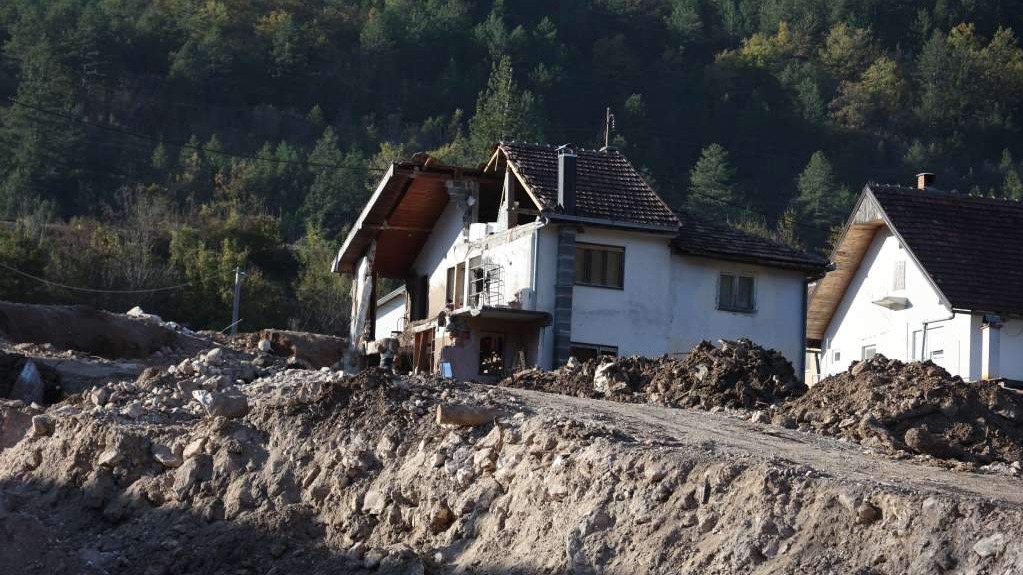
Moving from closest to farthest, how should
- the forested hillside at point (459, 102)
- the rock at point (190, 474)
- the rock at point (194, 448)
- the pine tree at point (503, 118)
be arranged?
1. the rock at point (190, 474)
2. the rock at point (194, 448)
3. the pine tree at point (503, 118)
4. the forested hillside at point (459, 102)

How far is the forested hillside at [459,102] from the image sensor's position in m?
89.4

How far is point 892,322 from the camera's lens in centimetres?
3722

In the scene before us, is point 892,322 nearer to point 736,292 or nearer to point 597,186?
point 736,292

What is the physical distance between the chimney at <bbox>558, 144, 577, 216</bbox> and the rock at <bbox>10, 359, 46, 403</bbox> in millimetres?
12181

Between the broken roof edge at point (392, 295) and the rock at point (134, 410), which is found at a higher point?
the broken roof edge at point (392, 295)

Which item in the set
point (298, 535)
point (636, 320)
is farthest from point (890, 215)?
point (298, 535)

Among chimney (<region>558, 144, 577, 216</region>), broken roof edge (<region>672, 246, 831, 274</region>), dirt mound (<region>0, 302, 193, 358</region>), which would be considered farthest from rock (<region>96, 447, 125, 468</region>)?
dirt mound (<region>0, 302, 193, 358</region>)

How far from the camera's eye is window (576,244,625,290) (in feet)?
111

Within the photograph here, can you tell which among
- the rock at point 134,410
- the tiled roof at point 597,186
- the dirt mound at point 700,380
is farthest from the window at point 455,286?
the rock at point 134,410

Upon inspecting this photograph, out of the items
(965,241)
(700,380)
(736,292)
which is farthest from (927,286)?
(700,380)

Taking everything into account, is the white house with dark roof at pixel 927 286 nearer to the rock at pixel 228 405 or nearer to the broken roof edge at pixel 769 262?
the broken roof edge at pixel 769 262

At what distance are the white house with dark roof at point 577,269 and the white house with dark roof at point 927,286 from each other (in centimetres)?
246

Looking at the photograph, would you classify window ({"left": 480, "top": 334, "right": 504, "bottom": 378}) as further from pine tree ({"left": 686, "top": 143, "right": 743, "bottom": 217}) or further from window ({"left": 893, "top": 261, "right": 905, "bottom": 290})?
pine tree ({"left": 686, "top": 143, "right": 743, "bottom": 217})

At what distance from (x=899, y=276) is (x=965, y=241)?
1720 mm
